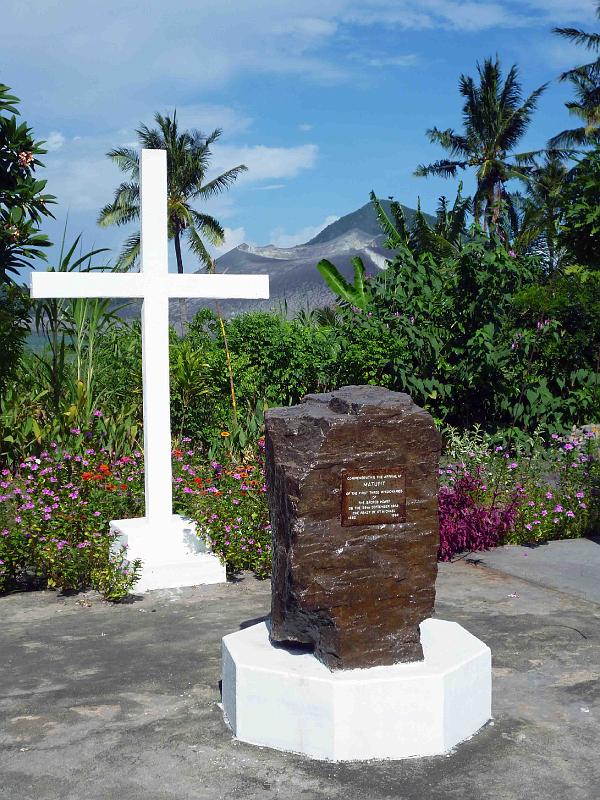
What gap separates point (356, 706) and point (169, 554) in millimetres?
3034

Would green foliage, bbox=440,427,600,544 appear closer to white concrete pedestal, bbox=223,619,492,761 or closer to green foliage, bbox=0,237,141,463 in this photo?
green foliage, bbox=0,237,141,463

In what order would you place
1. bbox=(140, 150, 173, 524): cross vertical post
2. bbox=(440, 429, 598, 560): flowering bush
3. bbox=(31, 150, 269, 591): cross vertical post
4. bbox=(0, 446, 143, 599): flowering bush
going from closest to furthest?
1. bbox=(0, 446, 143, 599): flowering bush
2. bbox=(31, 150, 269, 591): cross vertical post
3. bbox=(140, 150, 173, 524): cross vertical post
4. bbox=(440, 429, 598, 560): flowering bush

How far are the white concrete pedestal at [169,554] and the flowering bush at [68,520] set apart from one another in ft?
0.38

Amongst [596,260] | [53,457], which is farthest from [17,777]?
[596,260]

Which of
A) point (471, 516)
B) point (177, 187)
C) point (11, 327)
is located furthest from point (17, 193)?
point (177, 187)

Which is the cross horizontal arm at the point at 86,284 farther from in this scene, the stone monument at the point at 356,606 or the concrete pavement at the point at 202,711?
the stone monument at the point at 356,606

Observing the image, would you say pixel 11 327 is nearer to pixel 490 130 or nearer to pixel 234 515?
pixel 234 515

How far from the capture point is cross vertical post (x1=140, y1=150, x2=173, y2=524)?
7059 mm

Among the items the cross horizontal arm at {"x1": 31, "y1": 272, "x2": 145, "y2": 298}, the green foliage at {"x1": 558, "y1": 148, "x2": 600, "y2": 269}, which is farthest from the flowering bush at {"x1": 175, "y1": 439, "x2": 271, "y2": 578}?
the green foliage at {"x1": 558, "y1": 148, "x2": 600, "y2": 269}

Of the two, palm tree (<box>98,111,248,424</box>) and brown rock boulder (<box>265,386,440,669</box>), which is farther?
palm tree (<box>98,111,248,424</box>)

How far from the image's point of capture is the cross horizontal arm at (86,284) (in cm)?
680

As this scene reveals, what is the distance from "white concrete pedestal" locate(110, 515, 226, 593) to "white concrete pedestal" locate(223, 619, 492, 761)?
245 cm

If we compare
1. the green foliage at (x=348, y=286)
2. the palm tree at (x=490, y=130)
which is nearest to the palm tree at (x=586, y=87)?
the palm tree at (x=490, y=130)

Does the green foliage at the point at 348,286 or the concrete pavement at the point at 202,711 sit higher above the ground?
the green foliage at the point at 348,286
